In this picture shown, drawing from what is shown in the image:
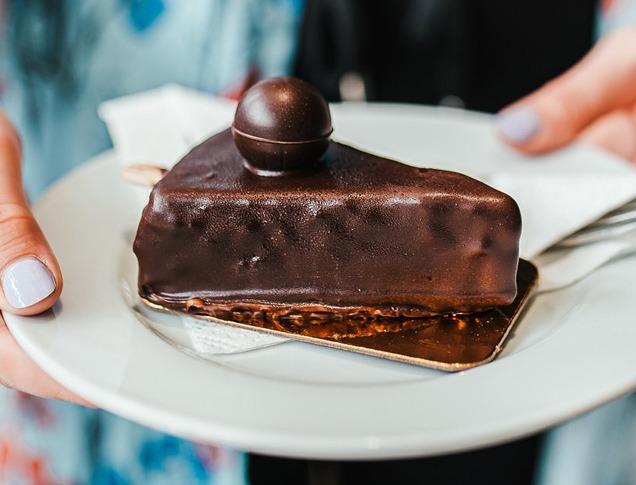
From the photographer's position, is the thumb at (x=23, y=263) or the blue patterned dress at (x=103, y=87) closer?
the thumb at (x=23, y=263)

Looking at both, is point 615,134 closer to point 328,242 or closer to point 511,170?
point 511,170

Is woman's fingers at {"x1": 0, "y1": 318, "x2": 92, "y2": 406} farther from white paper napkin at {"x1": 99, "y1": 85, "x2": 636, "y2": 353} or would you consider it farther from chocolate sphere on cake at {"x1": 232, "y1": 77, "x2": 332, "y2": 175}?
chocolate sphere on cake at {"x1": 232, "y1": 77, "x2": 332, "y2": 175}

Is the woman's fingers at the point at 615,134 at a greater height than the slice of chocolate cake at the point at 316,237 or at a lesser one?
lesser

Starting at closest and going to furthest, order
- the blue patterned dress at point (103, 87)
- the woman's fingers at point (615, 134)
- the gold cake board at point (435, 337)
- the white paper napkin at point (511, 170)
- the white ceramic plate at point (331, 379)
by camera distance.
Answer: the white ceramic plate at point (331, 379) → the gold cake board at point (435, 337) → the white paper napkin at point (511, 170) → the blue patterned dress at point (103, 87) → the woman's fingers at point (615, 134)

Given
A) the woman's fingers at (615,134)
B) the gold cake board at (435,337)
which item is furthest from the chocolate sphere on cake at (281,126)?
the woman's fingers at (615,134)

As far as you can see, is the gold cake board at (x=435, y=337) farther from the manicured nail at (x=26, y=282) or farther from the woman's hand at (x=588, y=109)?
the woman's hand at (x=588, y=109)

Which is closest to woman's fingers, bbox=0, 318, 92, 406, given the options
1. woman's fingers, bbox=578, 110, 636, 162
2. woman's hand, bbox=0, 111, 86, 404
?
woman's hand, bbox=0, 111, 86, 404

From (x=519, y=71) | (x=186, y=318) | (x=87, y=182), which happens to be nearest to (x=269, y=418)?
(x=186, y=318)
